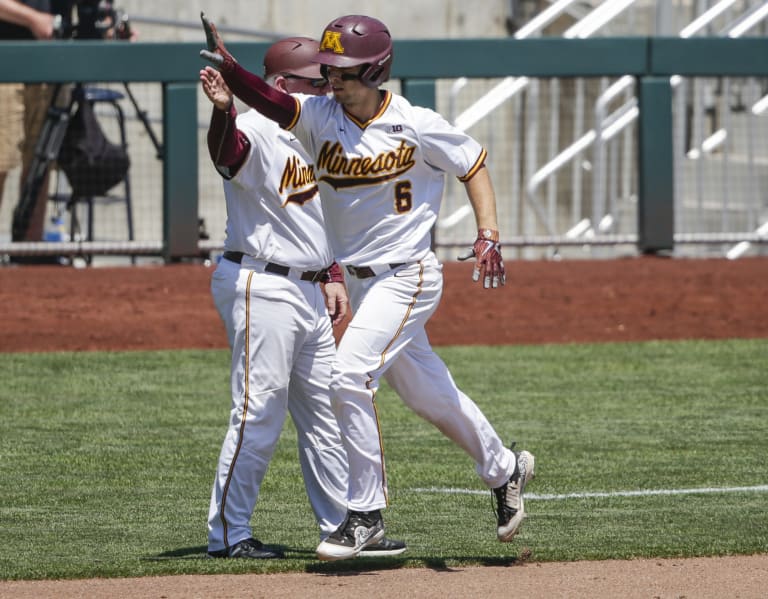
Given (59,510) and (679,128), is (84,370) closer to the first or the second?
(59,510)

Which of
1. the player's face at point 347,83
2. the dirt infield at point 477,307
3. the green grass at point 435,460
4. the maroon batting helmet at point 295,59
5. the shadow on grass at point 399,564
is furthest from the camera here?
the dirt infield at point 477,307

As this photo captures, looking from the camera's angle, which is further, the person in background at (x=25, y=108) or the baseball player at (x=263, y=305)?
the person in background at (x=25, y=108)

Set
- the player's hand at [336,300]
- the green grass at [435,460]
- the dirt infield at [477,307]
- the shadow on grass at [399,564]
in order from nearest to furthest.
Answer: the shadow on grass at [399,564]
the green grass at [435,460]
the player's hand at [336,300]
the dirt infield at [477,307]

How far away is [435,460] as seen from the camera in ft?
22.9

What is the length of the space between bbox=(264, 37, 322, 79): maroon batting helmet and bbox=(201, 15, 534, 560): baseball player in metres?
0.26

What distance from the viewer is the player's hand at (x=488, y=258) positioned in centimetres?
497

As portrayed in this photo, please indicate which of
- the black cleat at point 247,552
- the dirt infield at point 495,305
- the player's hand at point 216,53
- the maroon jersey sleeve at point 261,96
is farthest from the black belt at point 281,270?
the dirt infield at point 495,305

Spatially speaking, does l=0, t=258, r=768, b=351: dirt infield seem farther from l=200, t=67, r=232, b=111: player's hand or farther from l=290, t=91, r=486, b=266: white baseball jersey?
l=200, t=67, r=232, b=111: player's hand

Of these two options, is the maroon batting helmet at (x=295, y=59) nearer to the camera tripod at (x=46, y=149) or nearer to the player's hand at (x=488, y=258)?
the player's hand at (x=488, y=258)

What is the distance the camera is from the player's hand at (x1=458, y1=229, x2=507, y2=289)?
4.97 meters

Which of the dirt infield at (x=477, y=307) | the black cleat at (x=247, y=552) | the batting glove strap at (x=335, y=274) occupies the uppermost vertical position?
the batting glove strap at (x=335, y=274)

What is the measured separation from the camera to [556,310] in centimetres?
1094

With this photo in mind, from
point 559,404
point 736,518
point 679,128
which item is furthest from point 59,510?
point 679,128

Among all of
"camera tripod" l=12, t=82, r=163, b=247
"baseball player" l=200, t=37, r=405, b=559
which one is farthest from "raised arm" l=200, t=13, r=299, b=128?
"camera tripod" l=12, t=82, r=163, b=247
